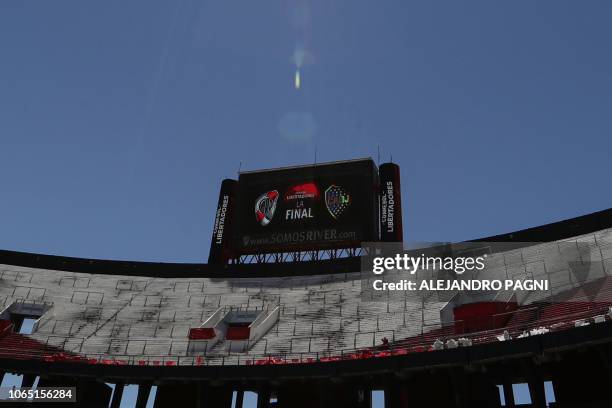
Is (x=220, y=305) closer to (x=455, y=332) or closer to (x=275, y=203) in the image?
(x=275, y=203)

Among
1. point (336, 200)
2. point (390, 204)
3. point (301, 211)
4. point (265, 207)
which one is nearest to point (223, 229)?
point (265, 207)

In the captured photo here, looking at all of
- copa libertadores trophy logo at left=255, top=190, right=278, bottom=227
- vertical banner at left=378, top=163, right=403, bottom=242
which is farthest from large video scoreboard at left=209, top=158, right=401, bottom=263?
vertical banner at left=378, top=163, right=403, bottom=242

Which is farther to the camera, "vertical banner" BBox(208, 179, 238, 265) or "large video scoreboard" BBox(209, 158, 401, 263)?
"vertical banner" BBox(208, 179, 238, 265)

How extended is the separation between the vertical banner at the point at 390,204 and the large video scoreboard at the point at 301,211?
2.09ft

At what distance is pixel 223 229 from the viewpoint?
2064 inches

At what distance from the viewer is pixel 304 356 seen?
32062 mm

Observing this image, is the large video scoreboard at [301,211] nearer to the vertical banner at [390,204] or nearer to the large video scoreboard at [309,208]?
the large video scoreboard at [309,208]

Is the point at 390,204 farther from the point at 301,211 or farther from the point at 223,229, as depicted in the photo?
the point at 223,229

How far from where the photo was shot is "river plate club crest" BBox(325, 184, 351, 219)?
1922 inches

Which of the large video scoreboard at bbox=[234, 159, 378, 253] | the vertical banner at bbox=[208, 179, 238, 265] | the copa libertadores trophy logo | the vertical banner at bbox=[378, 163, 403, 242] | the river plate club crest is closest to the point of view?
the vertical banner at bbox=[378, 163, 403, 242]

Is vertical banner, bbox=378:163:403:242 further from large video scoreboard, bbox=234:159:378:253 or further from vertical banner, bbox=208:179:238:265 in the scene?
vertical banner, bbox=208:179:238:265

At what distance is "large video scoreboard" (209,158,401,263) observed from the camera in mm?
48156

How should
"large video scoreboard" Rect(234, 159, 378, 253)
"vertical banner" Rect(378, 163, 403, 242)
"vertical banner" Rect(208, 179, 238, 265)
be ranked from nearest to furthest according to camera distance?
"vertical banner" Rect(378, 163, 403, 242) < "large video scoreboard" Rect(234, 159, 378, 253) < "vertical banner" Rect(208, 179, 238, 265)

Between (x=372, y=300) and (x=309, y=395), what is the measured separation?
36.2 feet
